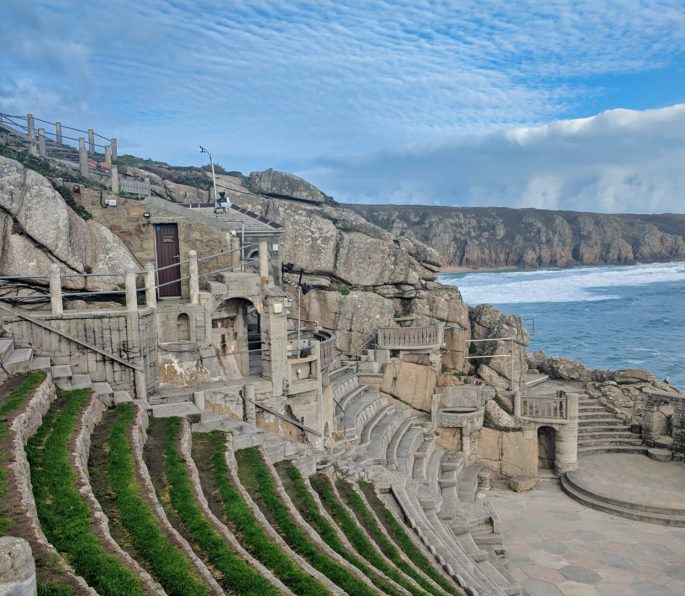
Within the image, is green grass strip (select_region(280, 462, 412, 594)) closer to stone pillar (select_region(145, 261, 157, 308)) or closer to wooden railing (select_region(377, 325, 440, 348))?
stone pillar (select_region(145, 261, 157, 308))

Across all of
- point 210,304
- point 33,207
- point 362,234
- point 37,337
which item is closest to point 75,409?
point 37,337

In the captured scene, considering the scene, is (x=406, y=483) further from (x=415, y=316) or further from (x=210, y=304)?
(x=415, y=316)

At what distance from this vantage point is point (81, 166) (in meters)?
30.1

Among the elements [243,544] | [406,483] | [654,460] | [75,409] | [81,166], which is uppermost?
[81,166]

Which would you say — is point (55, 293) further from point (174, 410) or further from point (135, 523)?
point (135, 523)

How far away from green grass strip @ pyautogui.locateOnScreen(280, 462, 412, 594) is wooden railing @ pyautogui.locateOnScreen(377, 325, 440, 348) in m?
15.5

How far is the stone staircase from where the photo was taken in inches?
1127

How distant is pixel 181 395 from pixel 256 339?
720 centimetres

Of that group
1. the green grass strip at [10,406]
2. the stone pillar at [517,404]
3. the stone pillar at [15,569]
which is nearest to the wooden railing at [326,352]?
the green grass strip at [10,406]

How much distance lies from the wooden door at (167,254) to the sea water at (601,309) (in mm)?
36442

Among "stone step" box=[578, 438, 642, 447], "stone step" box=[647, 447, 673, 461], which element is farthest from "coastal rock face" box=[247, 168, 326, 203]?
"stone step" box=[647, 447, 673, 461]

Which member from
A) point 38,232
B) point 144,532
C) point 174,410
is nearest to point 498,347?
point 174,410

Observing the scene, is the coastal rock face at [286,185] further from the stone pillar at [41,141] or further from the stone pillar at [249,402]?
the stone pillar at [249,402]

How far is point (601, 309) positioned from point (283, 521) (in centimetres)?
8331
